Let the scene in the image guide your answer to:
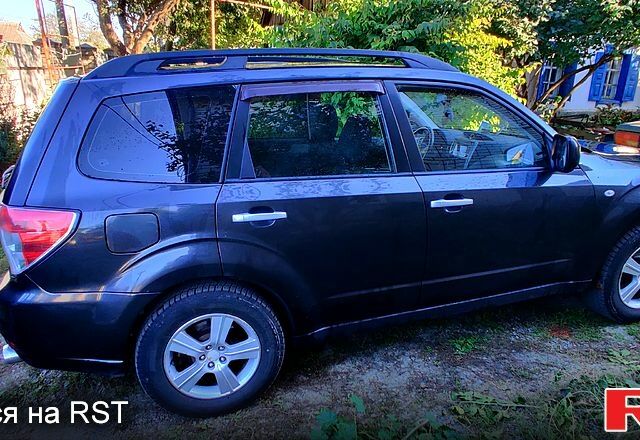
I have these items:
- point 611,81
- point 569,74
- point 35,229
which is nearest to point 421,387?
point 35,229

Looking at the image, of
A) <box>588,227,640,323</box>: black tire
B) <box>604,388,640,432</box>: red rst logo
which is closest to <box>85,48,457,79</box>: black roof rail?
<box>588,227,640,323</box>: black tire

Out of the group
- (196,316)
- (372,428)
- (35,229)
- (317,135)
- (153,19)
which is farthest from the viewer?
(153,19)

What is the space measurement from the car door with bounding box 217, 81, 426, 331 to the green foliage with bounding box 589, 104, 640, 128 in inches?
427

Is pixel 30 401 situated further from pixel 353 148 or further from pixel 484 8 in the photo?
pixel 484 8

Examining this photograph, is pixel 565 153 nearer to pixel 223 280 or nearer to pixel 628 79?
pixel 223 280

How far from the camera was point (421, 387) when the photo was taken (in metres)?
2.50

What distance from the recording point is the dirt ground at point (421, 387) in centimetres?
221

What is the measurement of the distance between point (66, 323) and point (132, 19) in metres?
11.3

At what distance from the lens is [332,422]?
2.10m

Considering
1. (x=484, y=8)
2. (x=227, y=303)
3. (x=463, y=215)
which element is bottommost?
(x=227, y=303)

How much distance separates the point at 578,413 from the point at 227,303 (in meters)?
1.85

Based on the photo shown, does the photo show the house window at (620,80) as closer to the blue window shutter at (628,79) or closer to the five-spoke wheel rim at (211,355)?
the blue window shutter at (628,79)

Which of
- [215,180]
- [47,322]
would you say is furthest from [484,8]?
[47,322]

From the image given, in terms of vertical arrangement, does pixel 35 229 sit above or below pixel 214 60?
below
